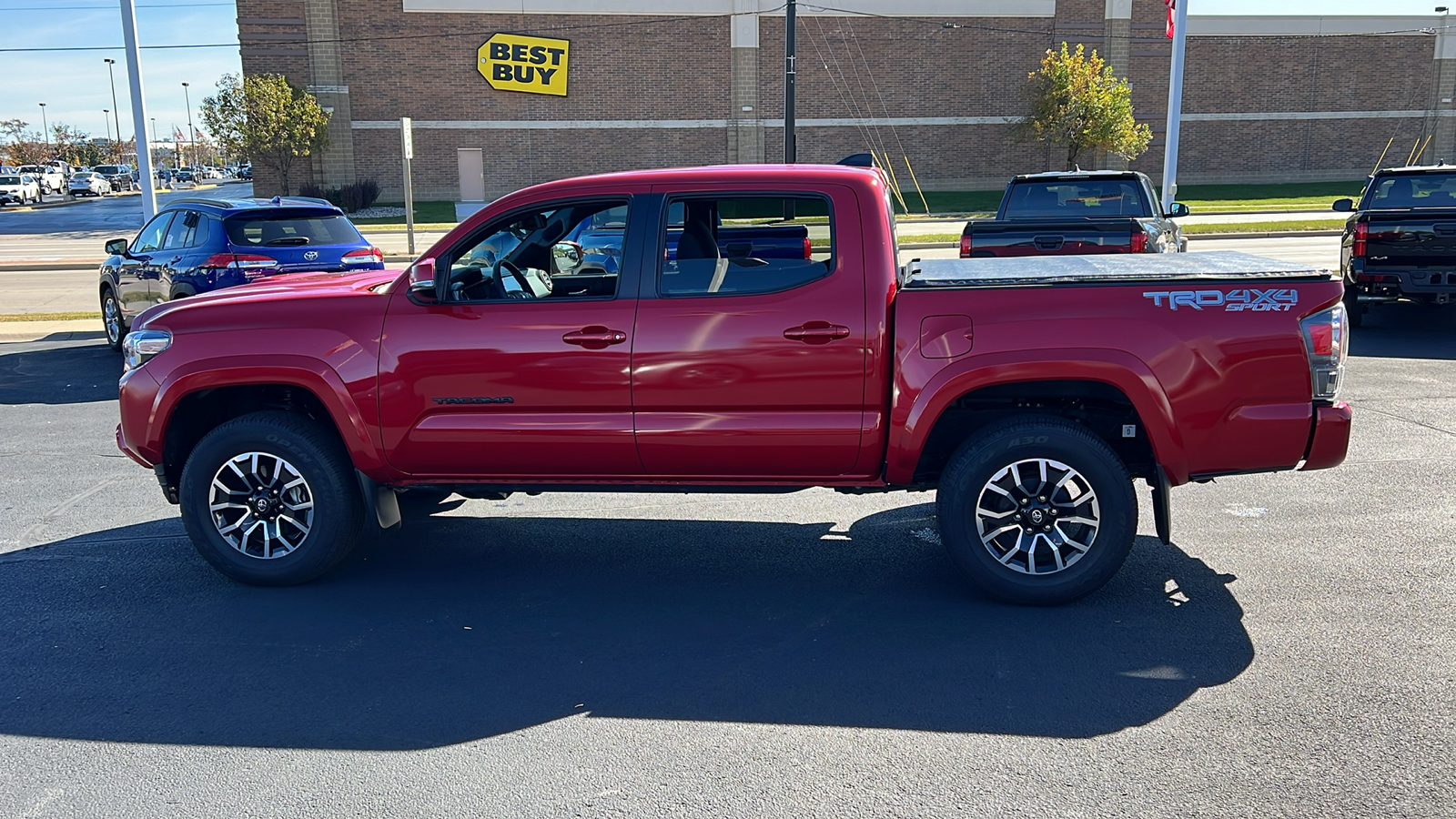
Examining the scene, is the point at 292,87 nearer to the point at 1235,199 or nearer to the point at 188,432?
the point at 1235,199

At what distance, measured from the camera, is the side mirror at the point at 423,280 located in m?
5.12

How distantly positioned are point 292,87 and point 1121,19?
32.5 meters

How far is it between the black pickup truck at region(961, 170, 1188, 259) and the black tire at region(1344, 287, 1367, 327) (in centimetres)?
187

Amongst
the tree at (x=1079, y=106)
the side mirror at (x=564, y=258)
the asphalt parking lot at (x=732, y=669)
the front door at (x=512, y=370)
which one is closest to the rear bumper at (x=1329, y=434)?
the asphalt parking lot at (x=732, y=669)

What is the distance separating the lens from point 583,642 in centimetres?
470

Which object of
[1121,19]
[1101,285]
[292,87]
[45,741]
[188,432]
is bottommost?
[45,741]

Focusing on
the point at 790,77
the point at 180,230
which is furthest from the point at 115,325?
the point at 790,77

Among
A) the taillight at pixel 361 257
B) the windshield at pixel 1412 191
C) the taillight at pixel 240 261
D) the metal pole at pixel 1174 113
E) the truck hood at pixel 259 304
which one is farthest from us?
the metal pole at pixel 1174 113

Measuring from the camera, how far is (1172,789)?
344cm

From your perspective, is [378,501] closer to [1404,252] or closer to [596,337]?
[596,337]

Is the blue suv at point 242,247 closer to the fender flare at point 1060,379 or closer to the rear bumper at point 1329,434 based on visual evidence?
the fender flare at point 1060,379

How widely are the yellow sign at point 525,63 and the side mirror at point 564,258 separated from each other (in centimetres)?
3947

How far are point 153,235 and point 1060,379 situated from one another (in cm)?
1075

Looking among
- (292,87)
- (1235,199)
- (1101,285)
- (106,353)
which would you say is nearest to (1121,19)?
(1235,199)
